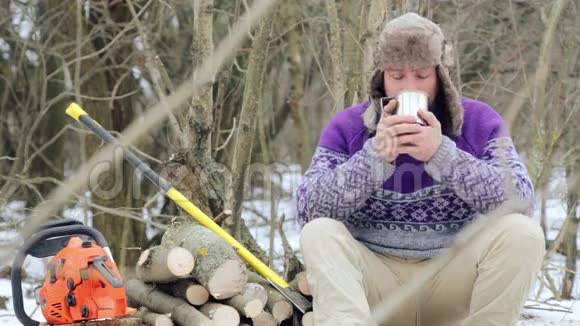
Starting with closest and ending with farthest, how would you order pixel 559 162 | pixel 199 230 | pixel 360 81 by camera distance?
pixel 199 230 → pixel 360 81 → pixel 559 162

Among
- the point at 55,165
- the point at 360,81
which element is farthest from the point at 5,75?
the point at 360,81

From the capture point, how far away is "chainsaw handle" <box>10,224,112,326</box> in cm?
263

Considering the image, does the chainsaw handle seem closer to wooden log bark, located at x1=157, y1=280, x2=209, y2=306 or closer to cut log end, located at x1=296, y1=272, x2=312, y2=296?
wooden log bark, located at x1=157, y1=280, x2=209, y2=306

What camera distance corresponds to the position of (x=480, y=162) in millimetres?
2369

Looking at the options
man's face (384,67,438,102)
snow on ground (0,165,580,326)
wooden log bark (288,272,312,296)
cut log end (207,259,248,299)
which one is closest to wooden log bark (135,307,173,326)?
cut log end (207,259,248,299)

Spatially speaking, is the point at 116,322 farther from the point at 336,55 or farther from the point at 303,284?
the point at 336,55

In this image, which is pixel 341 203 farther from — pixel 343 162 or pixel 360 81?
pixel 360 81

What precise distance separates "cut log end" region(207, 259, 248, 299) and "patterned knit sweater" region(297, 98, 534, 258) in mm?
501

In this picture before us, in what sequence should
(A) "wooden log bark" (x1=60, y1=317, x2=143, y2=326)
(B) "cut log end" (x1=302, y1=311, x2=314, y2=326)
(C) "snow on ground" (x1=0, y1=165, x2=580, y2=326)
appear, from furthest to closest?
(C) "snow on ground" (x1=0, y1=165, x2=580, y2=326) < (B) "cut log end" (x1=302, y1=311, x2=314, y2=326) < (A) "wooden log bark" (x1=60, y1=317, x2=143, y2=326)

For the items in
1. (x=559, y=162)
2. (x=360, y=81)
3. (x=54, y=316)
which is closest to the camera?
(x=54, y=316)

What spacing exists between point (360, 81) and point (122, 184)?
10.5 feet

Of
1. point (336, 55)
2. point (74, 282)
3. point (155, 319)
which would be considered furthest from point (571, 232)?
point (74, 282)

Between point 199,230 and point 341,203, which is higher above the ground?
point 341,203

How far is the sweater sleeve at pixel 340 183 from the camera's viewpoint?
235 cm
